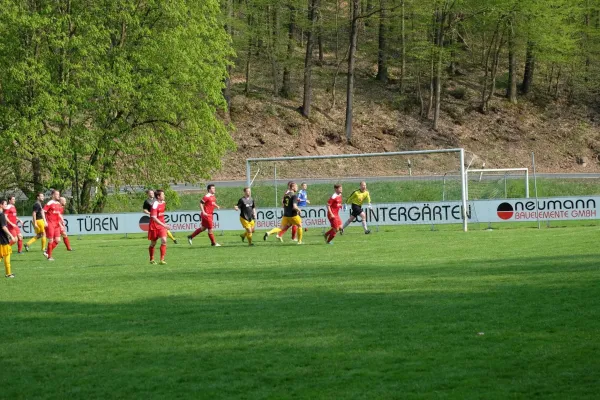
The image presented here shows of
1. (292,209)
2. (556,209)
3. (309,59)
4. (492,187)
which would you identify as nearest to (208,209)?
(292,209)

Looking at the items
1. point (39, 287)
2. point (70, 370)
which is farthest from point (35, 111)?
point (70, 370)

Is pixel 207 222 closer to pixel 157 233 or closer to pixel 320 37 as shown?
pixel 157 233

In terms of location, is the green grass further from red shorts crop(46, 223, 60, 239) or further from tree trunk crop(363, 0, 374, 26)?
tree trunk crop(363, 0, 374, 26)

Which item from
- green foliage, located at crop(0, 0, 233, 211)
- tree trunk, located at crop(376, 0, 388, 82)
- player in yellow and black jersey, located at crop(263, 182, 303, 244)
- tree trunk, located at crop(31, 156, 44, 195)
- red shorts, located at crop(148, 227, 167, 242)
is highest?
tree trunk, located at crop(376, 0, 388, 82)

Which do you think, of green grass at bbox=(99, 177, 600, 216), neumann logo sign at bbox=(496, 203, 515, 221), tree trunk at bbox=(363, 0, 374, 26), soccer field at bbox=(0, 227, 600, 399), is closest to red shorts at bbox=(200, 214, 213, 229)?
green grass at bbox=(99, 177, 600, 216)

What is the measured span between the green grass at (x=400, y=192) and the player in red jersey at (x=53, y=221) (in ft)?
36.7

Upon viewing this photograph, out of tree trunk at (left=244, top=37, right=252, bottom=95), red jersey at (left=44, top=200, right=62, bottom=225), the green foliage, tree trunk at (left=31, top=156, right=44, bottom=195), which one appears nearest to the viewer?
red jersey at (left=44, top=200, right=62, bottom=225)

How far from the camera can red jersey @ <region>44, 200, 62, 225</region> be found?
27.0 metres

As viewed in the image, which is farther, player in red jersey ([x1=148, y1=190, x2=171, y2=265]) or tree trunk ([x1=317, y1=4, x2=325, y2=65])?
tree trunk ([x1=317, y1=4, x2=325, y2=65])

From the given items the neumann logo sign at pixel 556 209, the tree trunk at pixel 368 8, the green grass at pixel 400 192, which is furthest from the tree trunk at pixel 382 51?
the neumann logo sign at pixel 556 209

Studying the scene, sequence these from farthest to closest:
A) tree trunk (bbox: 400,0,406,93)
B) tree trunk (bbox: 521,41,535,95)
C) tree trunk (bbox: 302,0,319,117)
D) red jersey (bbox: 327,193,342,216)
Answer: tree trunk (bbox: 521,41,535,95)
tree trunk (bbox: 400,0,406,93)
tree trunk (bbox: 302,0,319,117)
red jersey (bbox: 327,193,342,216)

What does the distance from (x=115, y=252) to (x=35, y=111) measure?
1705 centimetres

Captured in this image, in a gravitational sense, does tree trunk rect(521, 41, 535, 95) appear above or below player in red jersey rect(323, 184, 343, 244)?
above

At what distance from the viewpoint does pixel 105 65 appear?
1709 inches
